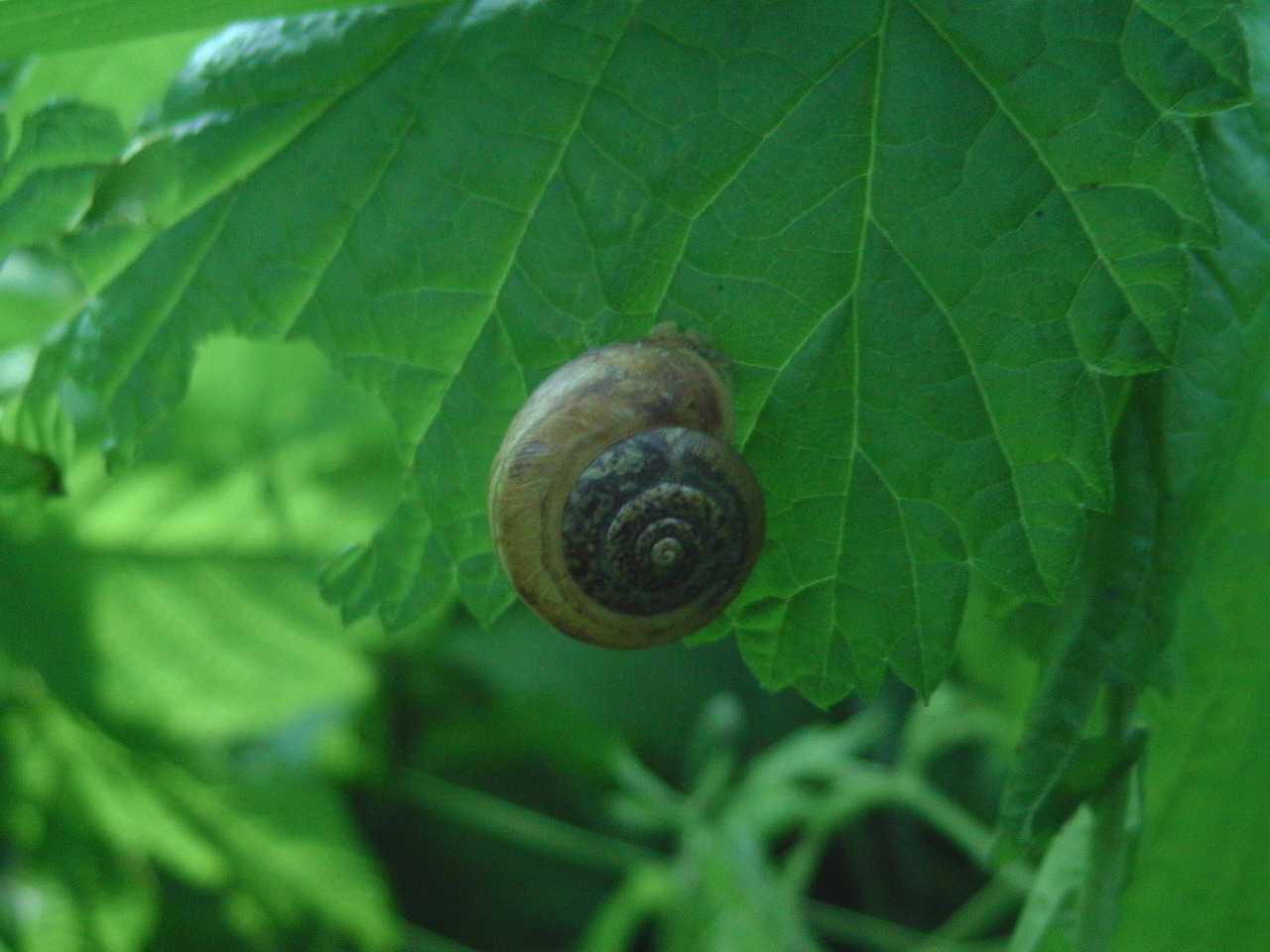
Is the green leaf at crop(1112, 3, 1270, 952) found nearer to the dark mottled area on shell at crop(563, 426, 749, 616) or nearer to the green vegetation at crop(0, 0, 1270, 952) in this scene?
the green vegetation at crop(0, 0, 1270, 952)

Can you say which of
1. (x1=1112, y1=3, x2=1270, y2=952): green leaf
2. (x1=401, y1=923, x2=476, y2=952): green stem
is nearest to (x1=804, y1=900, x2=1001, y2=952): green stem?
(x1=401, y1=923, x2=476, y2=952): green stem

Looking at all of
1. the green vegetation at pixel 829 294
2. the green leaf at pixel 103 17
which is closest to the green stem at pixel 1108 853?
the green vegetation at pixel 829 294

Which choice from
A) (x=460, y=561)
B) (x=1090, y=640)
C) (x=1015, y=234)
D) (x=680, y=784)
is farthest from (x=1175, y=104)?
(x=680, y=784)

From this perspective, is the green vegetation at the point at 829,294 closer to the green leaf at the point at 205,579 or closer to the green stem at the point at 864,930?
the green leaf at the point at 205,579

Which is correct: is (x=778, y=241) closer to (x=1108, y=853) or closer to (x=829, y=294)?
(x=829, y=294)

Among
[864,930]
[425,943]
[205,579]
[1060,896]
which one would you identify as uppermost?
[205,579]

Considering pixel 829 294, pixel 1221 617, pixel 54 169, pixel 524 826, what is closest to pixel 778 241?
pixel 829 294
